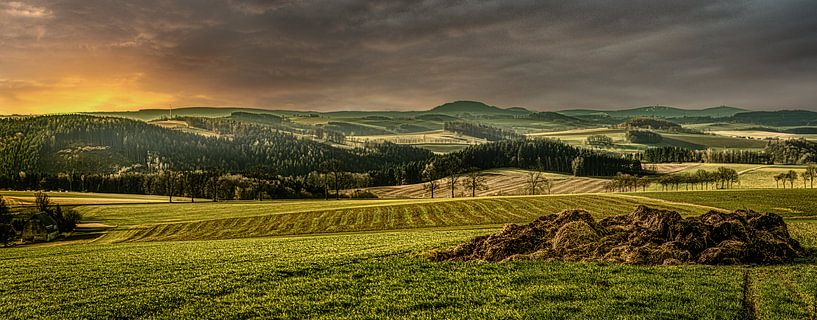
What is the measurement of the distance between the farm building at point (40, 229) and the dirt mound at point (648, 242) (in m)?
75.0

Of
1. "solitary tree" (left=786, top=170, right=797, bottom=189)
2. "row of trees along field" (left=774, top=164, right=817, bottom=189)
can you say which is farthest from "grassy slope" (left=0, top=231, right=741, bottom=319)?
"row of trees along field" (left=774, top=164, right=817, bottom=189)

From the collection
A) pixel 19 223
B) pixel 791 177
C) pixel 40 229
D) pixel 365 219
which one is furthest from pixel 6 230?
pixel 791 177

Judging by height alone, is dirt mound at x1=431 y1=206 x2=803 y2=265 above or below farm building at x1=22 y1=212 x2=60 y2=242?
above

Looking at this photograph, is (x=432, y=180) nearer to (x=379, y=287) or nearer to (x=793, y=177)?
(x=793, y=177)

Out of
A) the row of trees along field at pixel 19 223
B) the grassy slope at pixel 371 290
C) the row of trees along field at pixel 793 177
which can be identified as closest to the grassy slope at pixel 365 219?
the row of trees along field at pixel 19 223

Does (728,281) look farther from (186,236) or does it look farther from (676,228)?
(186,236)

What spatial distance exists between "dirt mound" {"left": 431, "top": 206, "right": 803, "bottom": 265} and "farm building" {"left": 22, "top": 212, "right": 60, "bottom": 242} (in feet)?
246

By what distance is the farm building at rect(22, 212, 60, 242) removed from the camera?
73062mm

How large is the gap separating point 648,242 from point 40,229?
88.0m

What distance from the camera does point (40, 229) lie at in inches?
2926

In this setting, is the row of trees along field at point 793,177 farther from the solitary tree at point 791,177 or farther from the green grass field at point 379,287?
the green grass field at point 379,287

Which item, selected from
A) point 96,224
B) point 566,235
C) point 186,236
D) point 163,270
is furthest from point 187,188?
point 566,235

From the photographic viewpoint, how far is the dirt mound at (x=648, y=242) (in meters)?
24.6

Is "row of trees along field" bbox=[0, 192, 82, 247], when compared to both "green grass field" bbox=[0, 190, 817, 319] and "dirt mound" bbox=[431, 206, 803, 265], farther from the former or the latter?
"dirt mound" bbox=[431, 206, 803, 265]
